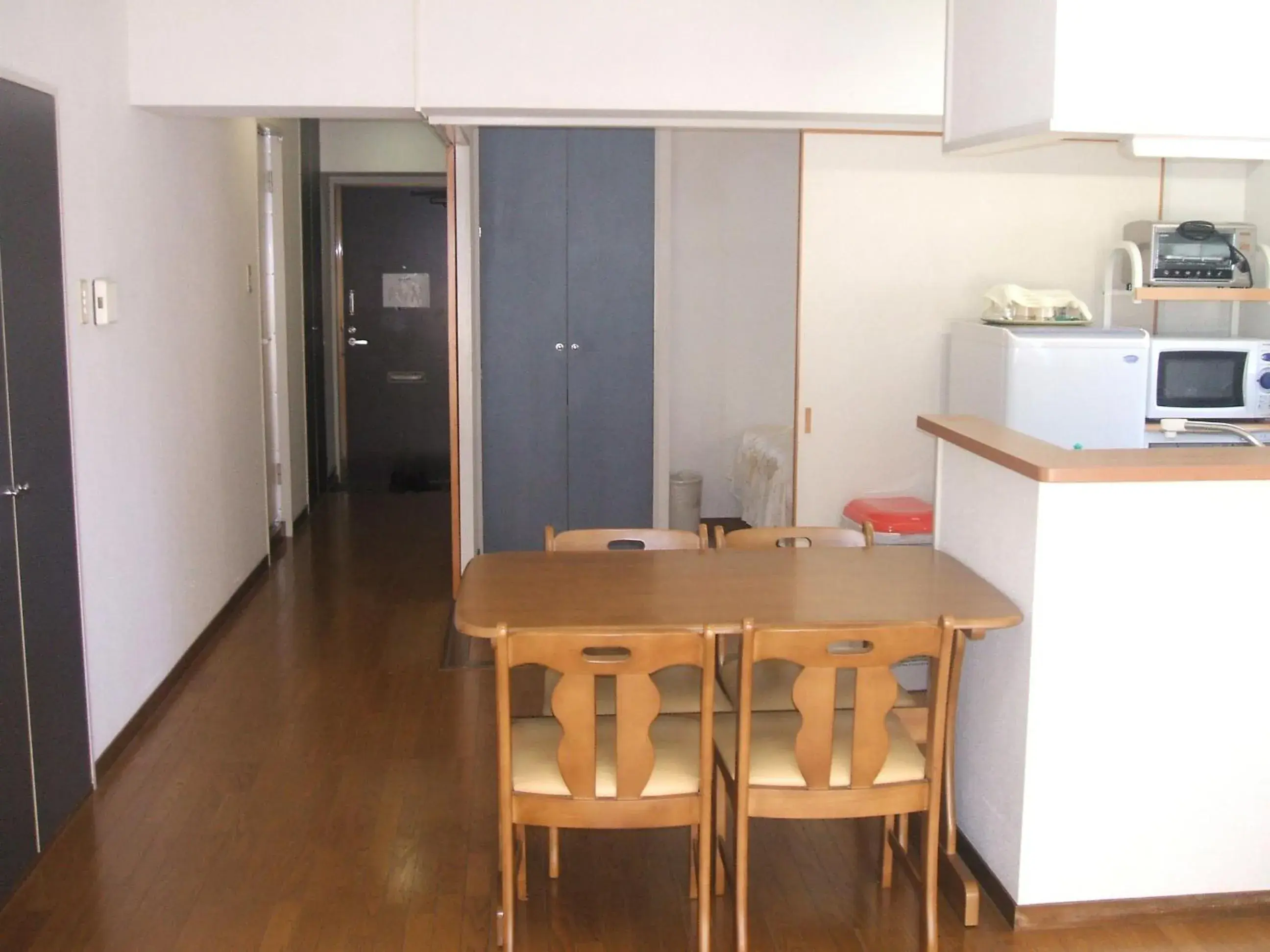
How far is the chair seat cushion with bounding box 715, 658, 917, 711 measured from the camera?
3178mm

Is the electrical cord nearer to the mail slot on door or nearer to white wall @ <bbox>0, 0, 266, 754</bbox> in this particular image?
white wall @ <bbox>0, 0, 266, 754</bbox>

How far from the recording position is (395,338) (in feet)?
27.5

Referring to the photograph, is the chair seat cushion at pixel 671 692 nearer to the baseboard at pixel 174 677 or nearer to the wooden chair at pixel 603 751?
the wooden chair at pixel 603 751

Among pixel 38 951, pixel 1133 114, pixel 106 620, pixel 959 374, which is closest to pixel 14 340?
pixel 106 620

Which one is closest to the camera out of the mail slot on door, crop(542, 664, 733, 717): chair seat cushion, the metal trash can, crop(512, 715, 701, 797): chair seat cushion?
crop(512, 715, 701, 797): chair seat cushion

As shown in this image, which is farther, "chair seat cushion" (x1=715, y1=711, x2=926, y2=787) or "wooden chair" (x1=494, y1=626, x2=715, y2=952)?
"chair seat cushion" (x1=715, y1=711, x2=926, y2=787)

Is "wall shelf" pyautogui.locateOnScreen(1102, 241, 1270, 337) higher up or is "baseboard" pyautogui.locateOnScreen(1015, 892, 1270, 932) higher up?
"wall shelf" pyautogui.locateOnScreen(1102, 241, 1270, 337)

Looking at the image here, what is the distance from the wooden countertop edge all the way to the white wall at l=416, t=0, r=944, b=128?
1.62 metres

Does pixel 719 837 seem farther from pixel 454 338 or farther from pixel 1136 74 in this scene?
pixel 454 338

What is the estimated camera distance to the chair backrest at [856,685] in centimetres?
258

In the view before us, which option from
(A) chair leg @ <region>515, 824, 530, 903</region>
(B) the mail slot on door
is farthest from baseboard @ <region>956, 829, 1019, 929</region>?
(B) the mail slot on door

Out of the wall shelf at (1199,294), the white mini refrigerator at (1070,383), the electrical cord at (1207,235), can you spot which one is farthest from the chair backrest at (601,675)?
the electrical cord at (1207,235)

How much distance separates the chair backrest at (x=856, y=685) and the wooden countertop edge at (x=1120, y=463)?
0.45 meters

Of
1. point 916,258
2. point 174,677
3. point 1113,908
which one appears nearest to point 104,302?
point 174,677
